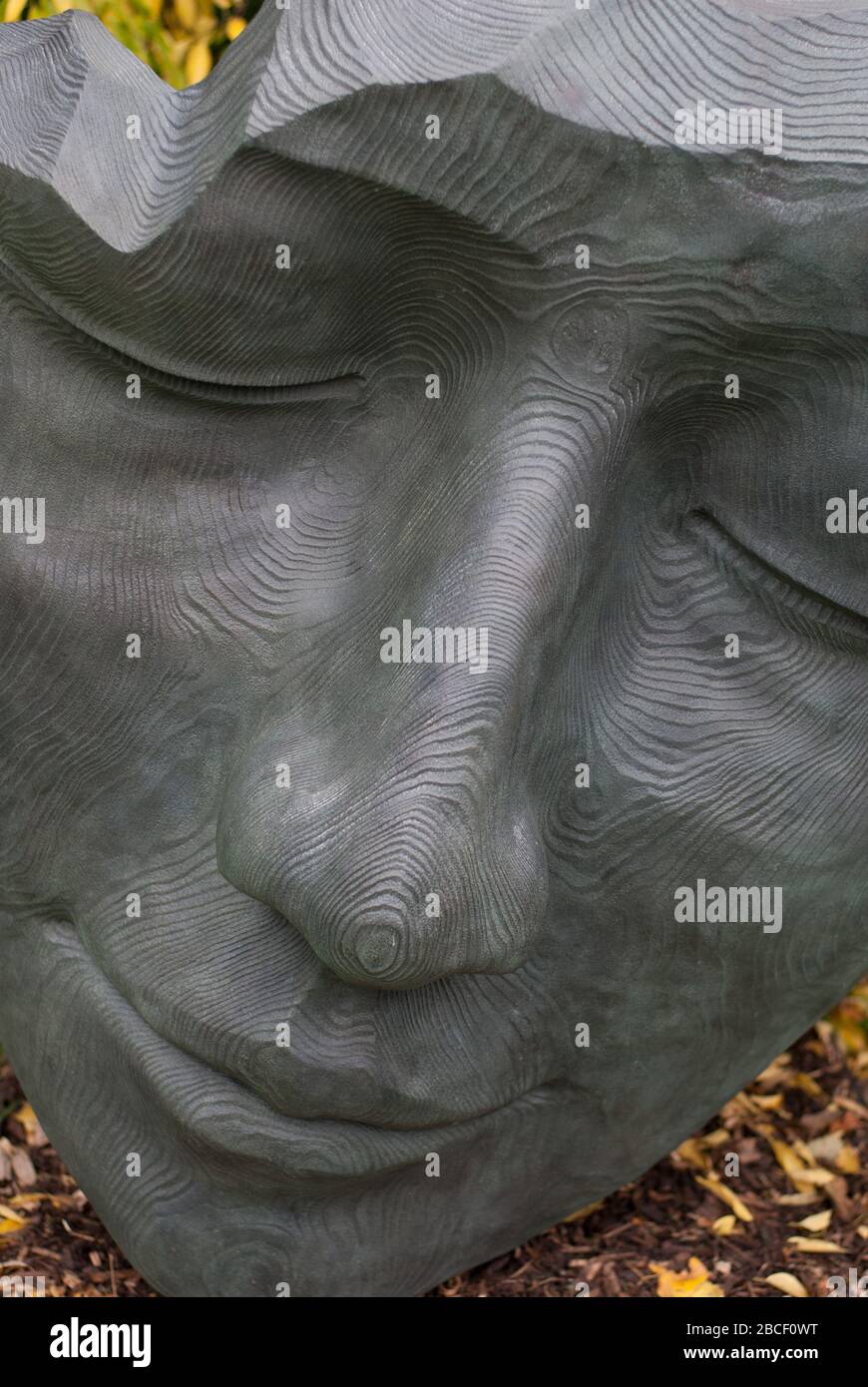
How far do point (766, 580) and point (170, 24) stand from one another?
167 cm

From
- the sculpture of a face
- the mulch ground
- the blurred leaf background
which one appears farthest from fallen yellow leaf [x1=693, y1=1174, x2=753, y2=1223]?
the blurred leaf background

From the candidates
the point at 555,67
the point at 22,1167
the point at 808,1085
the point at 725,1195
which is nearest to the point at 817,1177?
the point at 725,1195

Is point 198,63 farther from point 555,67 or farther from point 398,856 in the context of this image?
point 398,856

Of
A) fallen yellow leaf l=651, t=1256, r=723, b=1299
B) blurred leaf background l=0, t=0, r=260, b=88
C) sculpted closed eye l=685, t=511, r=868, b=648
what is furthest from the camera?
blurred leaf background l=0, t=0, r=260, b=88

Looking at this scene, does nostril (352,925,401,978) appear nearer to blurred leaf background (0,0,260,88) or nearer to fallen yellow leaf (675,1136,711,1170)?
fallen yellow leaf (675,1136,711,1170)

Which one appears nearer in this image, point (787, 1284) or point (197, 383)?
point (197, 383)

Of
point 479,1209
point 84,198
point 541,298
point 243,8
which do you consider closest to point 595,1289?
point 479,1209

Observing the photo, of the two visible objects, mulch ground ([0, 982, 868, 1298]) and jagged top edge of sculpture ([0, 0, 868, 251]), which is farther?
mulch ground ([0, 982, 868, 1298])

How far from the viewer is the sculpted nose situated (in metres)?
2.03

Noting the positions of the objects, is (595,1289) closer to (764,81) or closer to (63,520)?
(63,520)

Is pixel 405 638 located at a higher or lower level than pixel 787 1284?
higher

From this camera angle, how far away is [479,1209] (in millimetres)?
2578

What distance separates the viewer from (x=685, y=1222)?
9.64ft

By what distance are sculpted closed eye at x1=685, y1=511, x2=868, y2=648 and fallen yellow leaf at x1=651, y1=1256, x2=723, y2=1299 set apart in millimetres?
1074
